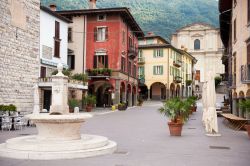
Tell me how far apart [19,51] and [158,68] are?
3979 centimetres

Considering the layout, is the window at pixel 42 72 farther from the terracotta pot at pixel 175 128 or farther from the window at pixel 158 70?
the window at pixel 158 70

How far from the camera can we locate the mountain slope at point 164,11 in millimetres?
97000

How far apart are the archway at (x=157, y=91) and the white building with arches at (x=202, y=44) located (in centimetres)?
2297

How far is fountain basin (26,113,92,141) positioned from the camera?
990 cm

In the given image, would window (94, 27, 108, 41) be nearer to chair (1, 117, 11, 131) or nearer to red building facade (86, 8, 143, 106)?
red building facade (86, 8, 143, 106)

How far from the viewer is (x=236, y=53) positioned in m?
23.2

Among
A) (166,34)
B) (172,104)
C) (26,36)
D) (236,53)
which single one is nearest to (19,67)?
(26,36)

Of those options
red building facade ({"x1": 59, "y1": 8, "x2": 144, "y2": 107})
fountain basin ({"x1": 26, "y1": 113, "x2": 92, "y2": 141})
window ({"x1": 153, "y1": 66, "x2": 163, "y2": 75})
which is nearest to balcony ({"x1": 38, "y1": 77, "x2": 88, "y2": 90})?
red building facade ({"x1": 59, "y1": 8, "x2": 144, "y2": 107})

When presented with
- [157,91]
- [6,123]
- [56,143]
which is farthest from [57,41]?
[157,91]

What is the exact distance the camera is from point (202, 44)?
88000 millimetres

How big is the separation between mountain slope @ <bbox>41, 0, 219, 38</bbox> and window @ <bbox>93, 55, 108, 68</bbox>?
3313 cm

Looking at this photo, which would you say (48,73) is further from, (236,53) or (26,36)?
(236,53)

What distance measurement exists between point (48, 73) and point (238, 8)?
17151mm

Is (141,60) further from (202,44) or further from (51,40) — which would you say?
(202,44)
